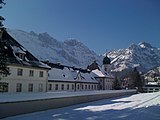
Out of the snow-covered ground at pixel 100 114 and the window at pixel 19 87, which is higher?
the window at pixel 19 87

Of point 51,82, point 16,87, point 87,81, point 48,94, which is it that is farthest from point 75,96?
point 87,81

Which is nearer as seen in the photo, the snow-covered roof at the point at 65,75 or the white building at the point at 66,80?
the white building at the point at 66,80

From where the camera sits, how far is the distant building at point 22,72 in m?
38.6

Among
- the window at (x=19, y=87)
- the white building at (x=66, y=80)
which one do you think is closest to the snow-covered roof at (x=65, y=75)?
the white building at (x=66, y=80)

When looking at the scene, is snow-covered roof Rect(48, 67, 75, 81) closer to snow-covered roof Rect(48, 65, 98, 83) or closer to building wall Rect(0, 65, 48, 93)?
snow-covered roof Rect(48, 65, 98, 83)

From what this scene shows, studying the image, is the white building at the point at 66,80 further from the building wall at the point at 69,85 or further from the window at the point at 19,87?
the window at the point at 19,87

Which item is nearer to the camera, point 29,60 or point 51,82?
point 29,60

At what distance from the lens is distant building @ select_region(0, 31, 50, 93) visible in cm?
3862

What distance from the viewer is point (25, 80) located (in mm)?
42156

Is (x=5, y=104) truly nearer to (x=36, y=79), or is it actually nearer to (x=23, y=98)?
(x=23, y=98)

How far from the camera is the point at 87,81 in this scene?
245 ft

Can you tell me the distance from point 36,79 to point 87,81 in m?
31.7

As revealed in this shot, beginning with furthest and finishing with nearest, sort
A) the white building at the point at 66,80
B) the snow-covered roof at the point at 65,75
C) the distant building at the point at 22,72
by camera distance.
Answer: the snow-covered roof at the point at 65,75 → the white building at the point at 66,80 → the distant building at the point at 22,72

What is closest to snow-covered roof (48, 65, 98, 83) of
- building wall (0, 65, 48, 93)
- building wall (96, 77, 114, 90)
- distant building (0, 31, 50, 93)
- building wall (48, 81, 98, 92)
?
building wall (48, 81, 98, 92)
